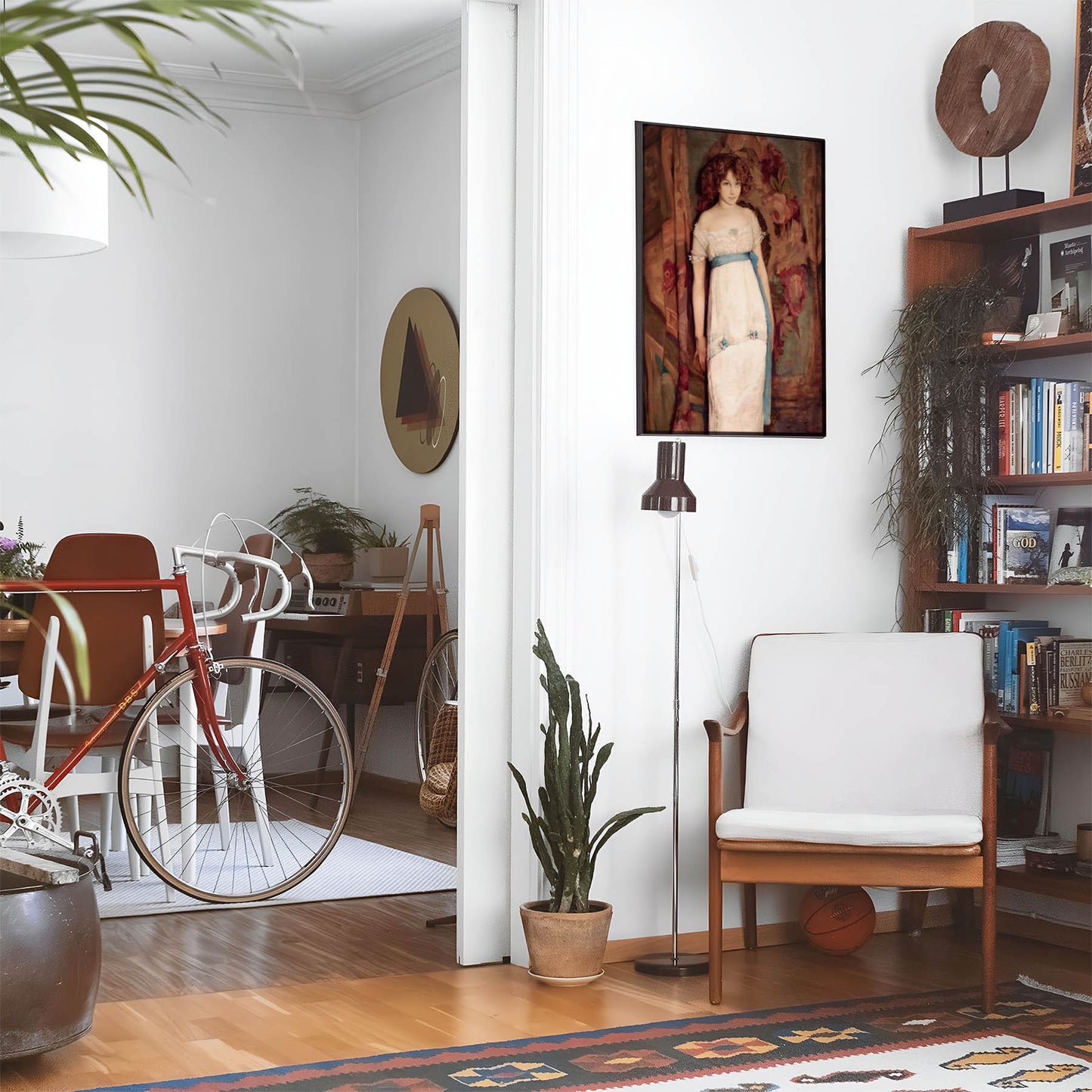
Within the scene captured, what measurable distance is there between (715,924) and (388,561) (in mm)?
3281

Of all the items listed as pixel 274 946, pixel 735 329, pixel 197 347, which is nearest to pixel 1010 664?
pixel 735 329

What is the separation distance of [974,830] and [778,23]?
7.05ft

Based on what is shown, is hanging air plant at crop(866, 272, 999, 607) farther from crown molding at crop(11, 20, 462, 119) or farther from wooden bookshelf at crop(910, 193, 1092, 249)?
crown molding at crop(11, 20, 462, 119)

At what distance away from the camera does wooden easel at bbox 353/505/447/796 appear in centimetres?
565

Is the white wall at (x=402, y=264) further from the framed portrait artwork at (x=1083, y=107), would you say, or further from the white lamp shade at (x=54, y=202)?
the framed portrait artwork at (x=1083, y=107)

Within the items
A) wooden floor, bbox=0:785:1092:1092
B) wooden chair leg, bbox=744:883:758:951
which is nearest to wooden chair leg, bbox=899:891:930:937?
wooden floor, bbox=0:785:1092:1092

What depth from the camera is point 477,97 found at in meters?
3.65

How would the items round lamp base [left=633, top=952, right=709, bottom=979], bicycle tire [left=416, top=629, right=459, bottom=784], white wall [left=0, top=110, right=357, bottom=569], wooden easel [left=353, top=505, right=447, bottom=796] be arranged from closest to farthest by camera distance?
round lamp base [left=633, top=952, right=709, bottom=979]
wooden easel [left=353, top=505, right=447, bottom=796]
bicycle tire [left=416, top=629, right=459, bottom=784]
white wall [left=0, top=110, right=357, bottom=569]

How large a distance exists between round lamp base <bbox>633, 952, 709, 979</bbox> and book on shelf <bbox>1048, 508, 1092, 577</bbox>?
1.34 meters

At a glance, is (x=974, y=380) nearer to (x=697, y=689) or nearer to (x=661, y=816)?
(x=697, y=689)

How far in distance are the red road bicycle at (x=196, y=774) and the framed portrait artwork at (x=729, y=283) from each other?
1.28 meters

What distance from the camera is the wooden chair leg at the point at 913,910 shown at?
4.01 meters

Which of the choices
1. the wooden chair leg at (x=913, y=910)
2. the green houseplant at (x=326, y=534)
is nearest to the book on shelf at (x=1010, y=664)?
the wooden chair leg at (x=913, y=910)

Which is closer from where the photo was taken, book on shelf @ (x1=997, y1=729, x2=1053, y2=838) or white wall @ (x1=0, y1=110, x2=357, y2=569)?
book on shelf @ (x1=997, y1=729, x2=1053, y2=838)
